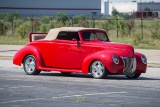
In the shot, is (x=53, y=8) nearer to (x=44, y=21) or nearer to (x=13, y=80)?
(x=44, y=21)

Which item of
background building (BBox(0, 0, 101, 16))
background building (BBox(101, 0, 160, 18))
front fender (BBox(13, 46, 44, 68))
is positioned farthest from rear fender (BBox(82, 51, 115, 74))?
background building (BBox(101, 0, 160, 18))

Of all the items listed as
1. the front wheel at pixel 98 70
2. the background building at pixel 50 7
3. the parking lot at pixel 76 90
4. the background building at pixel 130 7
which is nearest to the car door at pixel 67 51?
the parking lot at pixel 76 90

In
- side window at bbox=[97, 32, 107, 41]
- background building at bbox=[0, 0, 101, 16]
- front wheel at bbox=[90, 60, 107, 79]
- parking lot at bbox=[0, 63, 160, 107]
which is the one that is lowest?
parking lot at bbox=[0, 63, 160, 107]

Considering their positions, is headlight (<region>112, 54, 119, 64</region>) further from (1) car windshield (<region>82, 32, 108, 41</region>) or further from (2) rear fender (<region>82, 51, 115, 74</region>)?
(1) car windshield (<region>82, 32, 108, 41</region>)

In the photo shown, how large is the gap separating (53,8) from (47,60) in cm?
9025

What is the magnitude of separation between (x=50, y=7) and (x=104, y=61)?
91361mm

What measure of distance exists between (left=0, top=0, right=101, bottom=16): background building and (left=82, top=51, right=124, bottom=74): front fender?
8618 cm

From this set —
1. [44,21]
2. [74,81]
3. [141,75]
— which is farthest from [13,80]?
[44,21]

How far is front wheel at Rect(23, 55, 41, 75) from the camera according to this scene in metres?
19.7

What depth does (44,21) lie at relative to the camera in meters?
78.3

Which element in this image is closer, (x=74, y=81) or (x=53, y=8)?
(x=74, y=81)

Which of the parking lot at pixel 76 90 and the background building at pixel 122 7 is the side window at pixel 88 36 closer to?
the parking lot at pixel 76 90

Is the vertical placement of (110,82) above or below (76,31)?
below

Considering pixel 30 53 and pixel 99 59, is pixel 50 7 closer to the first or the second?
pixel 30 53
